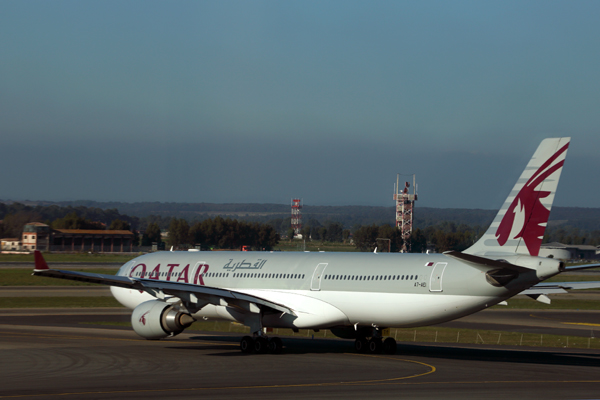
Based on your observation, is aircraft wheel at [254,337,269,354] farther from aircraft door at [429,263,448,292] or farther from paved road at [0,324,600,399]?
→ aircraft door at [429,263,448,292]

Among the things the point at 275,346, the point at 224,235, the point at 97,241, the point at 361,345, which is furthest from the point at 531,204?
the point at 97,241

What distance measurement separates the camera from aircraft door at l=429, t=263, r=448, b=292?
92.5ft

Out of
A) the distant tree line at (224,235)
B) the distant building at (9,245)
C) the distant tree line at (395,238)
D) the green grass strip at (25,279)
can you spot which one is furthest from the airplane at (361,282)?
the distant building at (9,245)

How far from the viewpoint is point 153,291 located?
32.9 meters

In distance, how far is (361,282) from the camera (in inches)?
1198

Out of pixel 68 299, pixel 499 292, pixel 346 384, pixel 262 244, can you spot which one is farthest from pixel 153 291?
pixel 262 244

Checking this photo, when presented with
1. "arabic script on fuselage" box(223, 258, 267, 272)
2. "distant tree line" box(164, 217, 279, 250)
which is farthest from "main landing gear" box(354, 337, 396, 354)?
"distant tree line" box(164, 217, 279, 250)

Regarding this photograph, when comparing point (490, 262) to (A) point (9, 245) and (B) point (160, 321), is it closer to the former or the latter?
(B) point (160, 321)

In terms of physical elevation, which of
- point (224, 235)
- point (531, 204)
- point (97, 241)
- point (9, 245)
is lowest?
point (9, 245)

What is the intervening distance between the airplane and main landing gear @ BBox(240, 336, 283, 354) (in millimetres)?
42

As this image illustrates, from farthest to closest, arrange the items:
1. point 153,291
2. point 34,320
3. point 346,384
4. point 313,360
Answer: point 34,320 < point 153,291 < point 313,360 < point 346,384

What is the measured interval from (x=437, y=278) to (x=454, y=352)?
23.1 feet

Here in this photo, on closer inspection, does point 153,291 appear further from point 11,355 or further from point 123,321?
point 123,321

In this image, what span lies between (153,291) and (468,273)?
13429 millimetres
